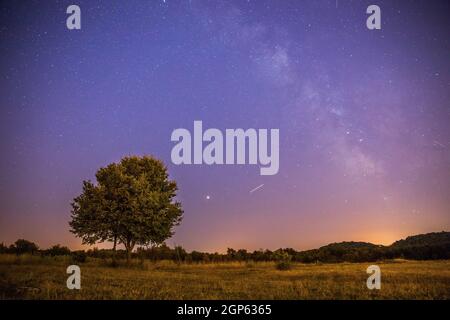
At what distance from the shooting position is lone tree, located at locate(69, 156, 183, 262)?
3594 cm

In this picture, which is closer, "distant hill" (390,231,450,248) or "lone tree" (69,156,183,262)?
"lone tree" (69,156,183,262)

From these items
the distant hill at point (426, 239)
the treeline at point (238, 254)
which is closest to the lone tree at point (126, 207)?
the treeline at point (238, 254)

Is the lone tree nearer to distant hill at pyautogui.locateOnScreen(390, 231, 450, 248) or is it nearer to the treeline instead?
the treeline

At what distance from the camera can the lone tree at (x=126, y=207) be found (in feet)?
118

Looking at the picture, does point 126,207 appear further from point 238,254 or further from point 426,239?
point 426,239

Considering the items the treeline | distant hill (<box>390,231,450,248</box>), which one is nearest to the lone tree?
the treeline

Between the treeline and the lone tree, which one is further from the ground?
the lone tree

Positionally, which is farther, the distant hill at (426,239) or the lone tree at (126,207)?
the distant hill at (426,239)

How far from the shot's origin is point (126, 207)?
1417 inches

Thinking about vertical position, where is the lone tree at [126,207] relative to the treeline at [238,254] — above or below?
above

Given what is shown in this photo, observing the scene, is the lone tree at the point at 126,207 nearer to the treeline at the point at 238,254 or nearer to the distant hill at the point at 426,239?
the treeline at the point at 238,254

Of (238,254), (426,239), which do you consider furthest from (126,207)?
(426,239)
